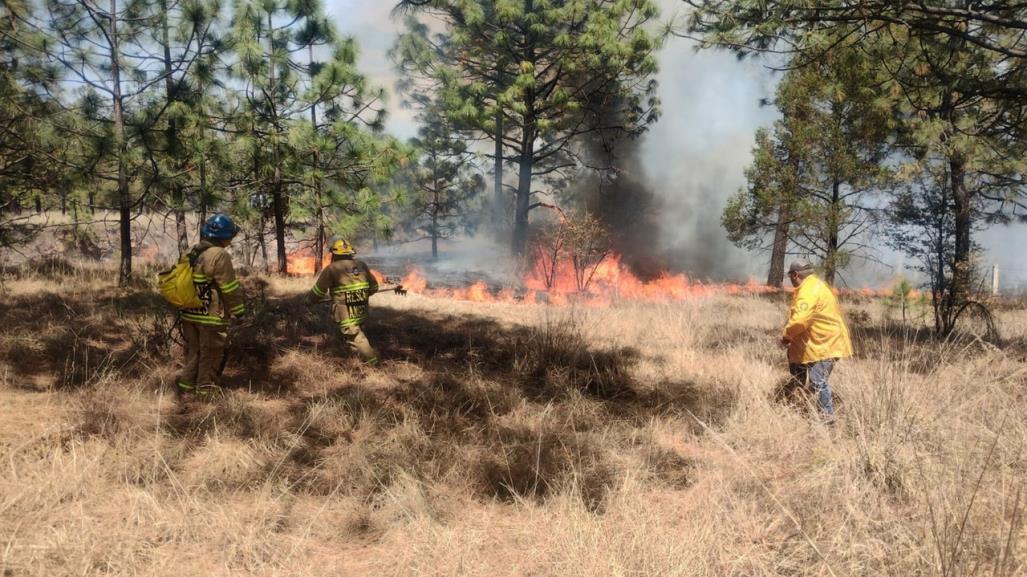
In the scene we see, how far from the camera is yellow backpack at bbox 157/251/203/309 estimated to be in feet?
14.4

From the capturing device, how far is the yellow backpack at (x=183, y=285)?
14.4 feet

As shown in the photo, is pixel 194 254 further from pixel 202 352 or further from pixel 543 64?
pixel 543 64

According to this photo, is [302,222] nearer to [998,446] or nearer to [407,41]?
[407,41]

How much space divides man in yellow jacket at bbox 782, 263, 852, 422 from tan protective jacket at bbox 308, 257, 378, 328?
13.0ft

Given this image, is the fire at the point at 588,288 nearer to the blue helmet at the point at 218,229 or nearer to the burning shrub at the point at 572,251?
the burning shrub at the point at 572,251

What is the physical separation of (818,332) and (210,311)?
495cm

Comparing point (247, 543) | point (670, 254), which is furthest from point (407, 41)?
point (247, 543)

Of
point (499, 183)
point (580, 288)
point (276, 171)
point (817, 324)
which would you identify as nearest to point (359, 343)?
point (817, 324)

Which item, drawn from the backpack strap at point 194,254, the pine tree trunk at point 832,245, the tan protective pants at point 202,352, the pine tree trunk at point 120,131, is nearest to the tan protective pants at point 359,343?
the tan protective pants at point 202,352

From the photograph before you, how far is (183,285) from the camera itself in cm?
439

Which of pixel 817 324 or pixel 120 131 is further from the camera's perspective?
pixel 120 131

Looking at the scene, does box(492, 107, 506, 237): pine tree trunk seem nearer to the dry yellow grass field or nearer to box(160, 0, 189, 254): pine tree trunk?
box(160, 0, 189, 254): pine tree trunk

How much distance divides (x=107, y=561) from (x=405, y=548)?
1268 millimetres

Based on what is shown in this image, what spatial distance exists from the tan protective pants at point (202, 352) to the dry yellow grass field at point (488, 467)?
0.21 m
